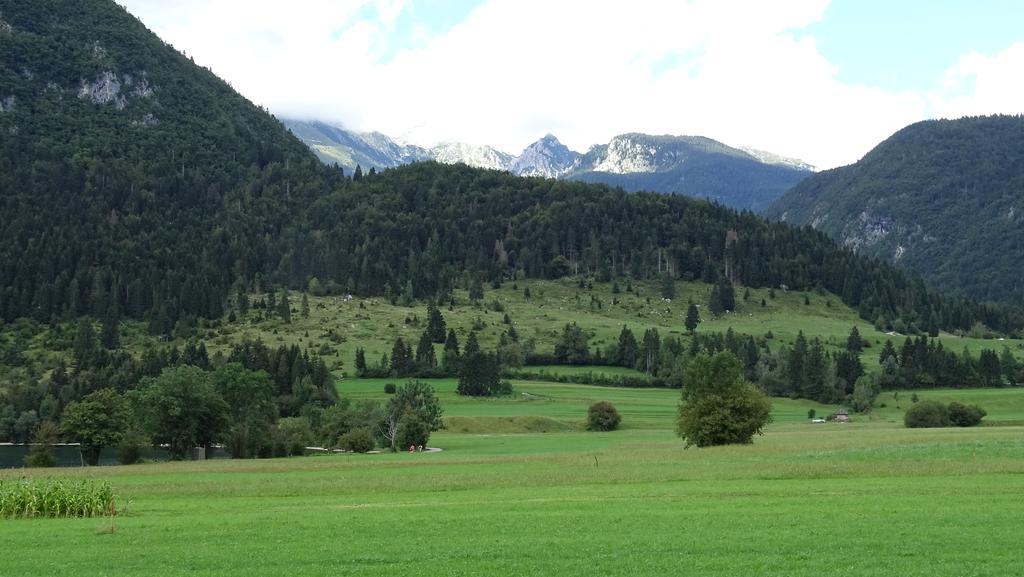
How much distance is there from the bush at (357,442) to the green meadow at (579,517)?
32954 millimetres

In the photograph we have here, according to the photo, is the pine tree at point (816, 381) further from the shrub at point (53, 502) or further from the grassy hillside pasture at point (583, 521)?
the shrub at point (53, 502)

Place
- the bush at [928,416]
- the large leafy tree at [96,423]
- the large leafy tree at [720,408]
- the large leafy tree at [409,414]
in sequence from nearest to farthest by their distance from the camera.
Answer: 1. the large leafy tree at [720,408]
2. the large leafy tree at [409,414]
3. the large leafy tree at [96,423]
4. the bush at [928,416]

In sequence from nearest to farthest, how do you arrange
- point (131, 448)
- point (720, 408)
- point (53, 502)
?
point (53, 502) < point (720, 408) < point (131, 448)

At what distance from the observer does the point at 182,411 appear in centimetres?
11988

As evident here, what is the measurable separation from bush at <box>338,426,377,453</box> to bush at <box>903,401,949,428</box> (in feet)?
233

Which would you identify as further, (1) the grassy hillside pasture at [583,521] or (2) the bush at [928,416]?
(2) the bush at [928,416]

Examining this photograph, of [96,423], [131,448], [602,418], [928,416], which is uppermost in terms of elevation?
[928,416]

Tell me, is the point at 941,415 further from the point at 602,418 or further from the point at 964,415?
→ the point at 602,418

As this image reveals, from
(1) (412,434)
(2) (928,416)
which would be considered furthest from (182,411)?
(2) (928,416)

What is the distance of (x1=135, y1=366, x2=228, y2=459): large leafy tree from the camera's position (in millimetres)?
119250

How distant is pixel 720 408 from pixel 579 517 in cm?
5861

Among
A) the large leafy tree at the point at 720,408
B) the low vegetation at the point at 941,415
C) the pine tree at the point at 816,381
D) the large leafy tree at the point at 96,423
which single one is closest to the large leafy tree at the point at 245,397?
the large leafy tree at the point at 96,423

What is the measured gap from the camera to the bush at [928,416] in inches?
5079

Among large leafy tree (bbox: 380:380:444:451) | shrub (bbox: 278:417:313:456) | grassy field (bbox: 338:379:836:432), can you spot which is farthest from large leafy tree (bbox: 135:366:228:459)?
grassy field (bbox: 338:379:836:432)
